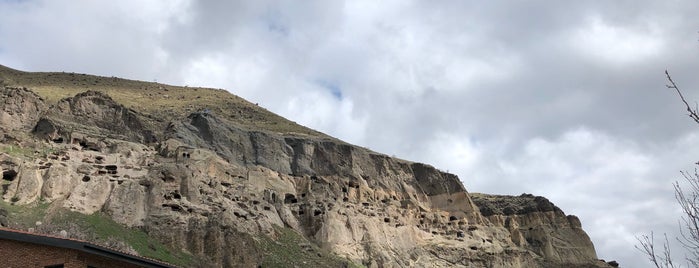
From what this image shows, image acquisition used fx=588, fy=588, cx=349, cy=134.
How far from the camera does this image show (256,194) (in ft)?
219

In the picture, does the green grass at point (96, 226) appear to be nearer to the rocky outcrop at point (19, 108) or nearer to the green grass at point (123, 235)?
the green grass at point (123, 235)

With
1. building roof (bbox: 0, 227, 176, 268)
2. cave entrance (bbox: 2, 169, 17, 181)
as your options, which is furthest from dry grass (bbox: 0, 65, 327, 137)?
building roof (bbox: 0, 227, 176, 268)

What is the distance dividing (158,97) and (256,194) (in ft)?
157

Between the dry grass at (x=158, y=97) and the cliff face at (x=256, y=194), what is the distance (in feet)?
18.4

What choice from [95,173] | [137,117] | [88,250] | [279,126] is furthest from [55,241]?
[279,126]

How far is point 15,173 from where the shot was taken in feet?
162

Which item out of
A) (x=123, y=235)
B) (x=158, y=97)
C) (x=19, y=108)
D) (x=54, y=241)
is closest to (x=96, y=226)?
(x=123, y=235)

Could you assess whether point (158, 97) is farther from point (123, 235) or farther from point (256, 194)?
point (123, 235)

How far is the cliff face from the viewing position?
2040 inches

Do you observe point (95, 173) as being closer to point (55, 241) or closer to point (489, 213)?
point (55, 241)

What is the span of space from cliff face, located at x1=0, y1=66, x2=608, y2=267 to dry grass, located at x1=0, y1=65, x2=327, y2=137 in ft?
18.4

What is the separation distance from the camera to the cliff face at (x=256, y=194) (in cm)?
5181

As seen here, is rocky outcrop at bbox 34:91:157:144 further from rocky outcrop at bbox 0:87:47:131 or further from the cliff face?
rocky outcrop at bbox 0:87:47:131

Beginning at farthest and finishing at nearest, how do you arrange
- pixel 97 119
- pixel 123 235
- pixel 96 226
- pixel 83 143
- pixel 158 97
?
pixel 158 97 < pixel 97 119 < pixel 83 143 < pixel 123 235 < pixel 96 226
